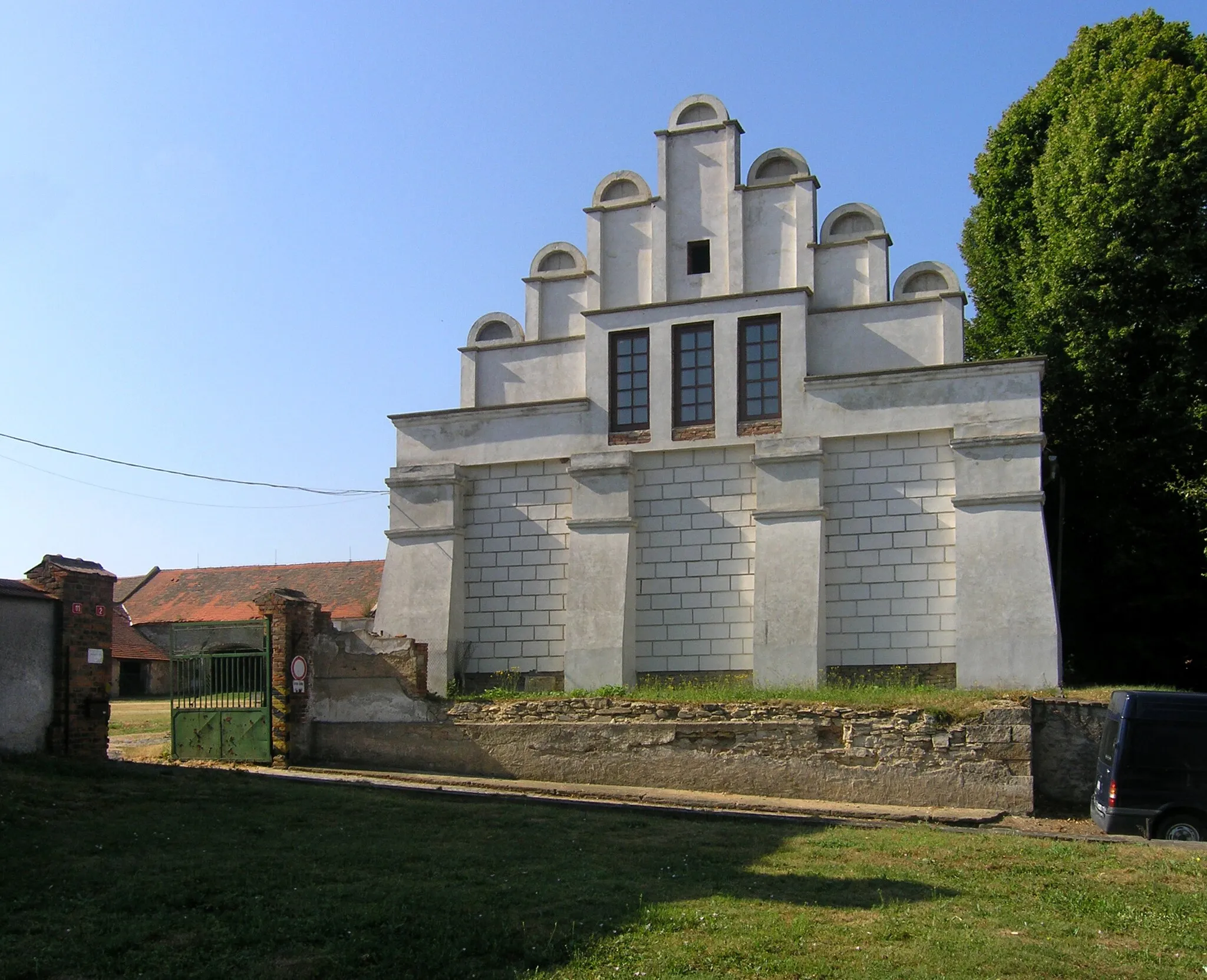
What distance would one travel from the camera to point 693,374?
20688mm

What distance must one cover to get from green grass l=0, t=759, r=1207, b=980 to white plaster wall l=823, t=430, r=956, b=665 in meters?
6.04

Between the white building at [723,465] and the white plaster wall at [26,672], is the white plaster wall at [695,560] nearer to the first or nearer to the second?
the white building at [723,465]

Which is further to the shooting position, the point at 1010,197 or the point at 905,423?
the point at 1010,197

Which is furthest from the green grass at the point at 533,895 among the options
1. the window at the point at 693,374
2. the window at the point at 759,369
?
the window at the point at 693,374

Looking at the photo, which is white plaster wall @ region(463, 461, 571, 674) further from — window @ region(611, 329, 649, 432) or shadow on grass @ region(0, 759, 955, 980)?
shadow on grass @ region(0, 759, 955, 980)

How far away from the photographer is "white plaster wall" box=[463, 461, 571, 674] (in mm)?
20594

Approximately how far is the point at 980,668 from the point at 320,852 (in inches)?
444

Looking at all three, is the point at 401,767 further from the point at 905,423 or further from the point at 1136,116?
the point at 1136,116

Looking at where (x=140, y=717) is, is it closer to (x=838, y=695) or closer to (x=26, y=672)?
(x=26, y=672)

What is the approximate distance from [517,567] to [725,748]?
5737mm

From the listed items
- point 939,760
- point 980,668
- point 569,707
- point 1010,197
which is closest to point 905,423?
point 980,668

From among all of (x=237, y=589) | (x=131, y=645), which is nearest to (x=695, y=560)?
(x=131, y=645)

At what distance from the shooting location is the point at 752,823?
Answer: 13398mm

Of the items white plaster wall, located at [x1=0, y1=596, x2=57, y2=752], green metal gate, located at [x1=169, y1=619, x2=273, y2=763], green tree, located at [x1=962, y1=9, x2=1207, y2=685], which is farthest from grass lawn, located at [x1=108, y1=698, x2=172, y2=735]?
green tree, located at [x1=962, y1=9, x2=1207, y2=685]
